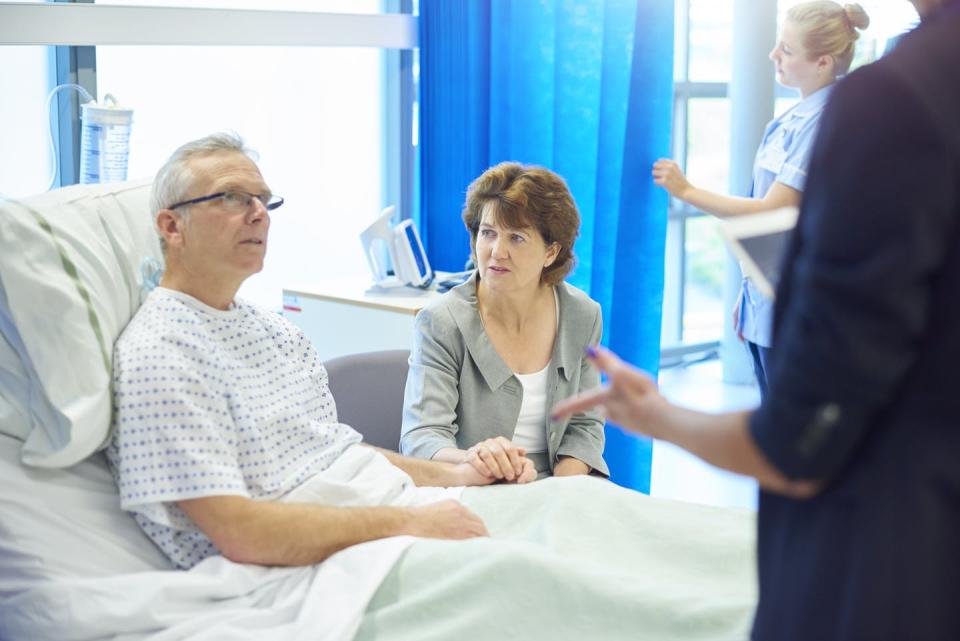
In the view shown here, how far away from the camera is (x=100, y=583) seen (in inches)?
58.2

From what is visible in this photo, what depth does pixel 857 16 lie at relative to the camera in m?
2.81

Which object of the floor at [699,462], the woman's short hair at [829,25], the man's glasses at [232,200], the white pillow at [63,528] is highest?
the woman's short hair at [829,25]

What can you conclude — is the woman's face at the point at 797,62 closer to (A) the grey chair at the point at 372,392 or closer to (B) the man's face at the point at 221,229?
(A) the grey chair at the point at 372,392

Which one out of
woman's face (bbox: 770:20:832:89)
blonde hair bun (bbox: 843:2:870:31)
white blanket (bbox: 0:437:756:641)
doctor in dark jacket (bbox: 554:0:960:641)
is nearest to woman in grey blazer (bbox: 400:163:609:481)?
white blanket (bbox: 0:437:756:641)

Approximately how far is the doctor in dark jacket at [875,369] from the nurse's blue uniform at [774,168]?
178cm

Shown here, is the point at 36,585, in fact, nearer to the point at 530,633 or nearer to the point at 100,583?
the point at 100,583

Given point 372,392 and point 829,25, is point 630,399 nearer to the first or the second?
point 372,392

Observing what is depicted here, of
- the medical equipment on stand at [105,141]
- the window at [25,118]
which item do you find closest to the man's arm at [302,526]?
the medical equipment on stand at [105,141]

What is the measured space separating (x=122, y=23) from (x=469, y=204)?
41.6 inches

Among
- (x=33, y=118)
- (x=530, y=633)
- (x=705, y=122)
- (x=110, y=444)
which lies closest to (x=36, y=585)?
(x=110, y=444)

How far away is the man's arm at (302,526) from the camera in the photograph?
1.57 m

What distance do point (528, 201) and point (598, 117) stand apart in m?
0.89

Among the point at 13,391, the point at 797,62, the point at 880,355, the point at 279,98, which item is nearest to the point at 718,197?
the point at 797,62

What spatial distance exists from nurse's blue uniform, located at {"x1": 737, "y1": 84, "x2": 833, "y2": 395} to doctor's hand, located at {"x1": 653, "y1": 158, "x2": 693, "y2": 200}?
0.64 ft
